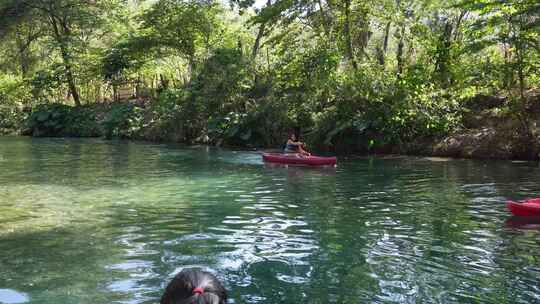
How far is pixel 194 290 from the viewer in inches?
113

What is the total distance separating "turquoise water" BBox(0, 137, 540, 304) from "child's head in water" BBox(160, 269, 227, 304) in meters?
2.74

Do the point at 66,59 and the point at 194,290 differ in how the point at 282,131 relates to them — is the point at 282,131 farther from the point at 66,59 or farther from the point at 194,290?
the point at 194,290

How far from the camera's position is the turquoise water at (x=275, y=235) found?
5.99m

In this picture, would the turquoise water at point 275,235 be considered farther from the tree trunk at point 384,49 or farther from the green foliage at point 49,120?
the green foliage at point 49,120

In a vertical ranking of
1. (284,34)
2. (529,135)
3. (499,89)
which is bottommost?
(529,135)

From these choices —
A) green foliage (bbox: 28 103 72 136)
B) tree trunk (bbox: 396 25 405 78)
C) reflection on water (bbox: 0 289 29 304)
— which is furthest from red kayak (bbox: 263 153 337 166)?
green foliage (bbox: 28 103 72 136)

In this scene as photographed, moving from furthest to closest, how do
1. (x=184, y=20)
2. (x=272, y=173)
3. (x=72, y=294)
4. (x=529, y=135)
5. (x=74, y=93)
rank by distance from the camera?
1. (x=74, y=93)
2. (x=184, y=20)
3. (x=529, y=135)
4. (x=272, y=173)
5. (x=72, y=294)

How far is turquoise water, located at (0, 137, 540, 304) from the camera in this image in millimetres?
5988

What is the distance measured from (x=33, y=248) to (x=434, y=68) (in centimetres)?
1737

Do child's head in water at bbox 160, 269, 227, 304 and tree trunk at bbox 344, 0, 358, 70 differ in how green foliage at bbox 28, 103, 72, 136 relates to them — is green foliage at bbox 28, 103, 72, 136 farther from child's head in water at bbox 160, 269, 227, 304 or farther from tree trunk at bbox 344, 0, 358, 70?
child's head in water at bbox 160, 269, 227, 304

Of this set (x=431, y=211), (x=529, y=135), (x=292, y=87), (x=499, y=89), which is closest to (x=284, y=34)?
(x=292, y=87)

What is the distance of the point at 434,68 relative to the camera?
21672 mm

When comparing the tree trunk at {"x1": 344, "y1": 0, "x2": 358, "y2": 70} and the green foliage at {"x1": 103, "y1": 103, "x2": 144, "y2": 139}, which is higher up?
the tree trunk at {"x1": 344, "y1": 0, "x2": 358, "y2": 70}

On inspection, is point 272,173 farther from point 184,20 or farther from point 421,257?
point 184,20
